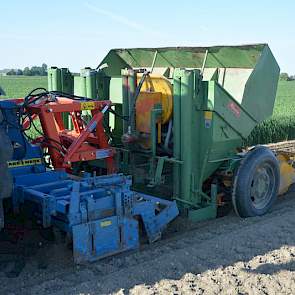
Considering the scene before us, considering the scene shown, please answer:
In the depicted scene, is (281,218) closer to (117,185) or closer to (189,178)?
(189,178)

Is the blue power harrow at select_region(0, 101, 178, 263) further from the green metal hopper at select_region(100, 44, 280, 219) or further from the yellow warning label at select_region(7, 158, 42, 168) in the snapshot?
the green metal hopper at select_region(100, 44, 280, 219)

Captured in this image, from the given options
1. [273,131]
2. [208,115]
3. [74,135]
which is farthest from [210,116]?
[273,131]

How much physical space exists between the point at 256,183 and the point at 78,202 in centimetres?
270

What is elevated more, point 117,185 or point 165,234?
point 117,185

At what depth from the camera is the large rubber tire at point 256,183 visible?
603 cm

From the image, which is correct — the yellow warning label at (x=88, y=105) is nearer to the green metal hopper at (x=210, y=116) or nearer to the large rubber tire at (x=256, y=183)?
the green metal hopper at (x=210, y=116)

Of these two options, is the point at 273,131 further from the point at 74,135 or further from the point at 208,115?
the point at 74,135

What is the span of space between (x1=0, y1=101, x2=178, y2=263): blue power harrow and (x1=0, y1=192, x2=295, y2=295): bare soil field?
21 centimetres

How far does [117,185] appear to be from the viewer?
4.93 m

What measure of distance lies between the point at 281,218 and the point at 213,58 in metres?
2.46

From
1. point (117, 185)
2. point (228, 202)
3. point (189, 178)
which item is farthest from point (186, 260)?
point (228, 202)

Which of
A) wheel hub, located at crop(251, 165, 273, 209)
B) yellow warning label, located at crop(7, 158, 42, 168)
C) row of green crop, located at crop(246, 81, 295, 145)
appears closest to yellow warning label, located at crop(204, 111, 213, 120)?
wheel hub, located at crop(251, 165, 273, 209)

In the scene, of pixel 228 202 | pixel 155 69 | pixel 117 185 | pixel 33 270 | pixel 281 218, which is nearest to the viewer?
pixel 33 270

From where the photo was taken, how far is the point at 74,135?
6.25m
